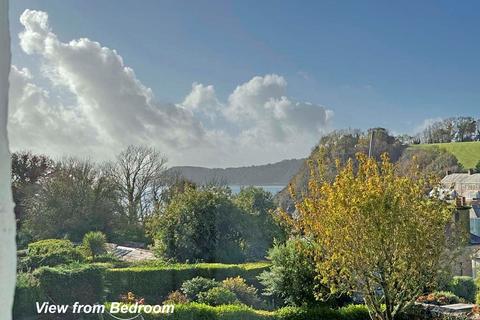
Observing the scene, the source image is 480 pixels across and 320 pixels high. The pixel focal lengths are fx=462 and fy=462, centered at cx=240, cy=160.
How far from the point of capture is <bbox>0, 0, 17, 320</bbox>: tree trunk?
29 centimetres

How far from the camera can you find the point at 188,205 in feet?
15.2

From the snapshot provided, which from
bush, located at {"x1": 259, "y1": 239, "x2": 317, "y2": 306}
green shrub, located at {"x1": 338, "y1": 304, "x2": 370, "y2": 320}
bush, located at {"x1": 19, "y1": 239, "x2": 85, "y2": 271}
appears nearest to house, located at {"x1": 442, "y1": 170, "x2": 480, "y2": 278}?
green shrub, located at {"x1": 338, "y1": 304, "x2": 370, "y2": 320}

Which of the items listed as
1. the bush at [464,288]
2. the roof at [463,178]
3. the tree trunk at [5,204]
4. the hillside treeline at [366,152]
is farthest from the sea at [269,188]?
the tree trunk at [5,204]

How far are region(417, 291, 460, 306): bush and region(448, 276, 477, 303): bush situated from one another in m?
0.12

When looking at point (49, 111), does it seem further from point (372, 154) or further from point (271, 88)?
point (372, 154)

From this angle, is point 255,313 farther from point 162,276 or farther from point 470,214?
point 470,214

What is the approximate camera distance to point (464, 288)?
489cm

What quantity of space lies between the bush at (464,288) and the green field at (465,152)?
1.49 meters

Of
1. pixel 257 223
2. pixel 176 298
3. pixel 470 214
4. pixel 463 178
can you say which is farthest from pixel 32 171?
pixel 470 214

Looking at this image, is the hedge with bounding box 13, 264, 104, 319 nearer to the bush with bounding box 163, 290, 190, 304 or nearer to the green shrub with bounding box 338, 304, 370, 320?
the bush with bounding box 163, 290, 190, 304

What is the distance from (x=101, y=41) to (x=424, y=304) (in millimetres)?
3676

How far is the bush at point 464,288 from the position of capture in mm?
4840

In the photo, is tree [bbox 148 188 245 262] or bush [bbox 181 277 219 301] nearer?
bush [bbox 181 277 219 301]

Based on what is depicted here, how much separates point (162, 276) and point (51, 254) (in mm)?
Answer: 1029
